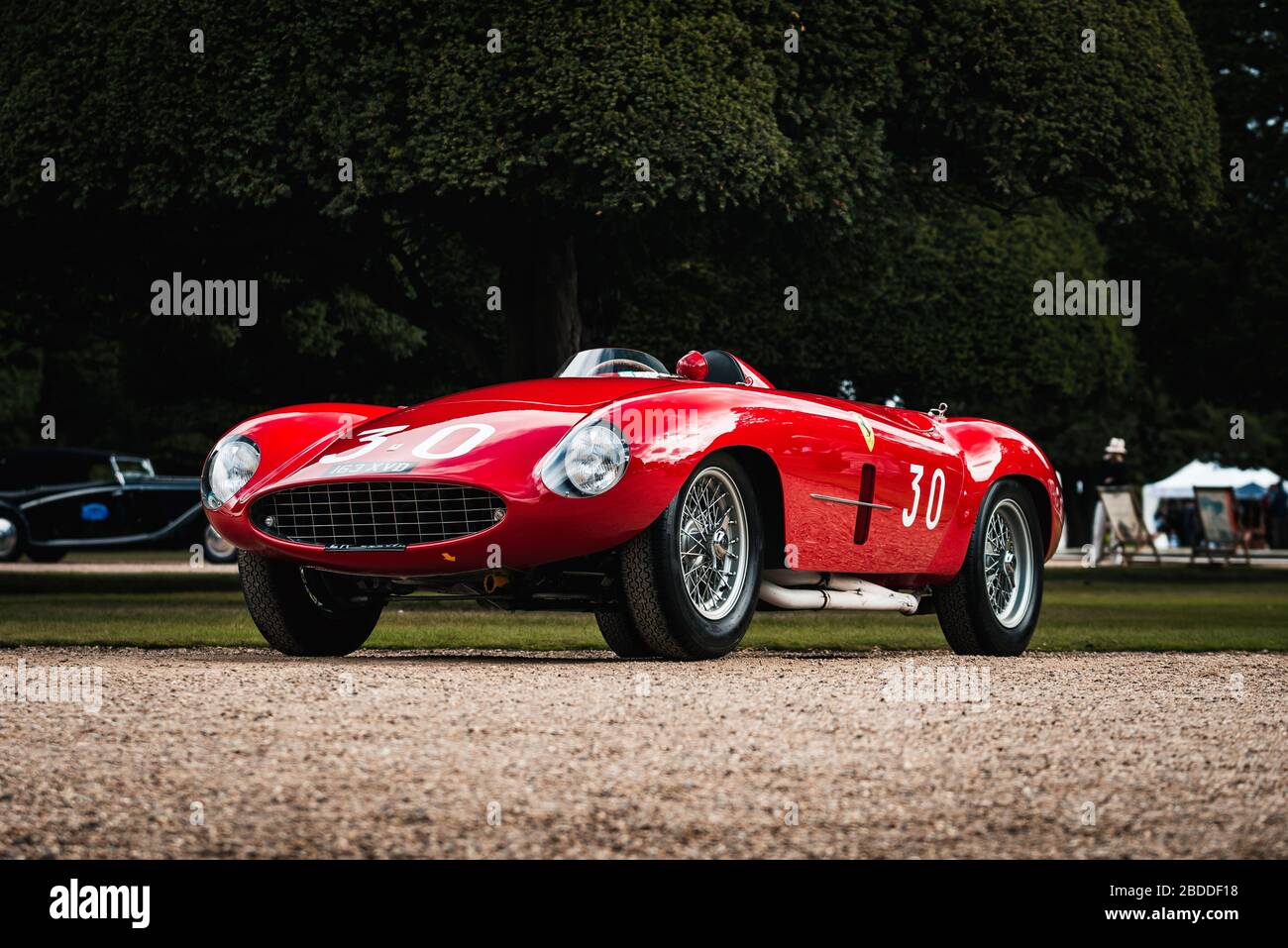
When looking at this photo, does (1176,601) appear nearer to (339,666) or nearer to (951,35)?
(951,35)

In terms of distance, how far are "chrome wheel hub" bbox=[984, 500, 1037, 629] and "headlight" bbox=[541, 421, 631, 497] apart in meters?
2.82

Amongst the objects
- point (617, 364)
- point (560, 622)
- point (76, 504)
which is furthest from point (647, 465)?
point (76, 504)

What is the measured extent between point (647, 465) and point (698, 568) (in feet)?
2.11

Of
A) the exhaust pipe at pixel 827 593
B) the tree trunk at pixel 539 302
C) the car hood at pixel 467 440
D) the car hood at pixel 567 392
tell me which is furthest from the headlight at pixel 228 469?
the tree trunk at pixel 539 302

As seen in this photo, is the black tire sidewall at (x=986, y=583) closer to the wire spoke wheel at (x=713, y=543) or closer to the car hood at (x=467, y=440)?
the wire spoke wheel at (x=713, y=543)

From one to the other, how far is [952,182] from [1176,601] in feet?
15.3

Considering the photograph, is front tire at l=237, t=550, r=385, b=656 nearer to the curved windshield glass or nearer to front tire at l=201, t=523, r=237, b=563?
the curved windshield glass

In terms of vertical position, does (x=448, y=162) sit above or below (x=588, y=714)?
above

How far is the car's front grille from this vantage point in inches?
281

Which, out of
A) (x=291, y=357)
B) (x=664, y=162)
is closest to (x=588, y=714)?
(x=664, y=162)

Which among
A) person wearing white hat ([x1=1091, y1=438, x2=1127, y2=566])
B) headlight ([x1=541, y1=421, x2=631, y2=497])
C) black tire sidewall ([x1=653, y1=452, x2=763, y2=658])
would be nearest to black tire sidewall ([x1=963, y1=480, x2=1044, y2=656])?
black tire sidewall ([x1=653, y1=452, x2=763, y2=658])

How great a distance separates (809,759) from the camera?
4.87 metres

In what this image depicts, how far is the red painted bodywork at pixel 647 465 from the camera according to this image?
277 inches
